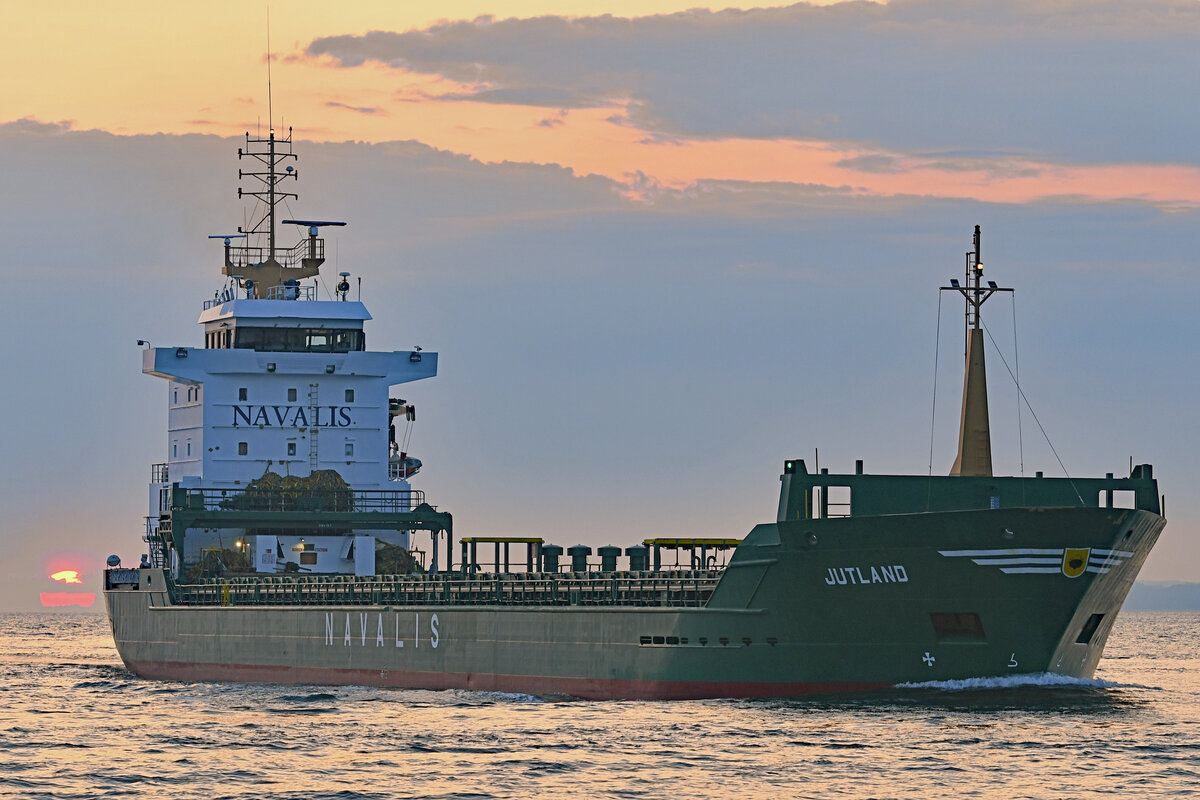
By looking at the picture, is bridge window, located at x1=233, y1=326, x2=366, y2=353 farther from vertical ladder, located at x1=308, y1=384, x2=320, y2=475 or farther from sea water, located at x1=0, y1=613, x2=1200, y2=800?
sea water, located at x1=0, y1=613, x2=1200, y2=800

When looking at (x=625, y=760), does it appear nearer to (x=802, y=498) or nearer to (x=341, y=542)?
(x=802, y=498)

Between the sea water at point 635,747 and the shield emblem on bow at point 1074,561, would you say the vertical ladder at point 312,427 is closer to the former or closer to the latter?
the sea water at point 635,747

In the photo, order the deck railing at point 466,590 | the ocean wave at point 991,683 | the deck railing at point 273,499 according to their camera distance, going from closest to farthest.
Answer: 1. the ocean wave at point 991,683
2. the deck railing at point 466,590
3. the deck railing at point 273,499

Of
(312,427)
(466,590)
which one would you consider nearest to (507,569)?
(466,590)

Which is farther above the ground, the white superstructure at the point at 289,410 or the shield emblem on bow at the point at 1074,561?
the white superstructure at the point at 289,410

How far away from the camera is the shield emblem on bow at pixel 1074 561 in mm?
33406

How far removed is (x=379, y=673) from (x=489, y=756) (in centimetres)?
1520

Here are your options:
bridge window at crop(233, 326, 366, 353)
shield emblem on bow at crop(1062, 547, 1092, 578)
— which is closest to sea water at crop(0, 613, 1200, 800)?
shield emblem on bow at crop(1062, 547, 1092, 578)

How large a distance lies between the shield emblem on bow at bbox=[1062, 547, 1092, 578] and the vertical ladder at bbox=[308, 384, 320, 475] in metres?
26.8

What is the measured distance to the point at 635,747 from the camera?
30719mm

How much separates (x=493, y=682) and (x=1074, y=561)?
13803 mm

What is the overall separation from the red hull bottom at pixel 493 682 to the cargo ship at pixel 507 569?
5 centimetres

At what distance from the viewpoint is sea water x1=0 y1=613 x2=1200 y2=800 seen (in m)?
27.4

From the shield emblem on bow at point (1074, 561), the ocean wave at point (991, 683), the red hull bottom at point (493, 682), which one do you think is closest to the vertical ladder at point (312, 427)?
the red hull bottom at point (493, 682)
